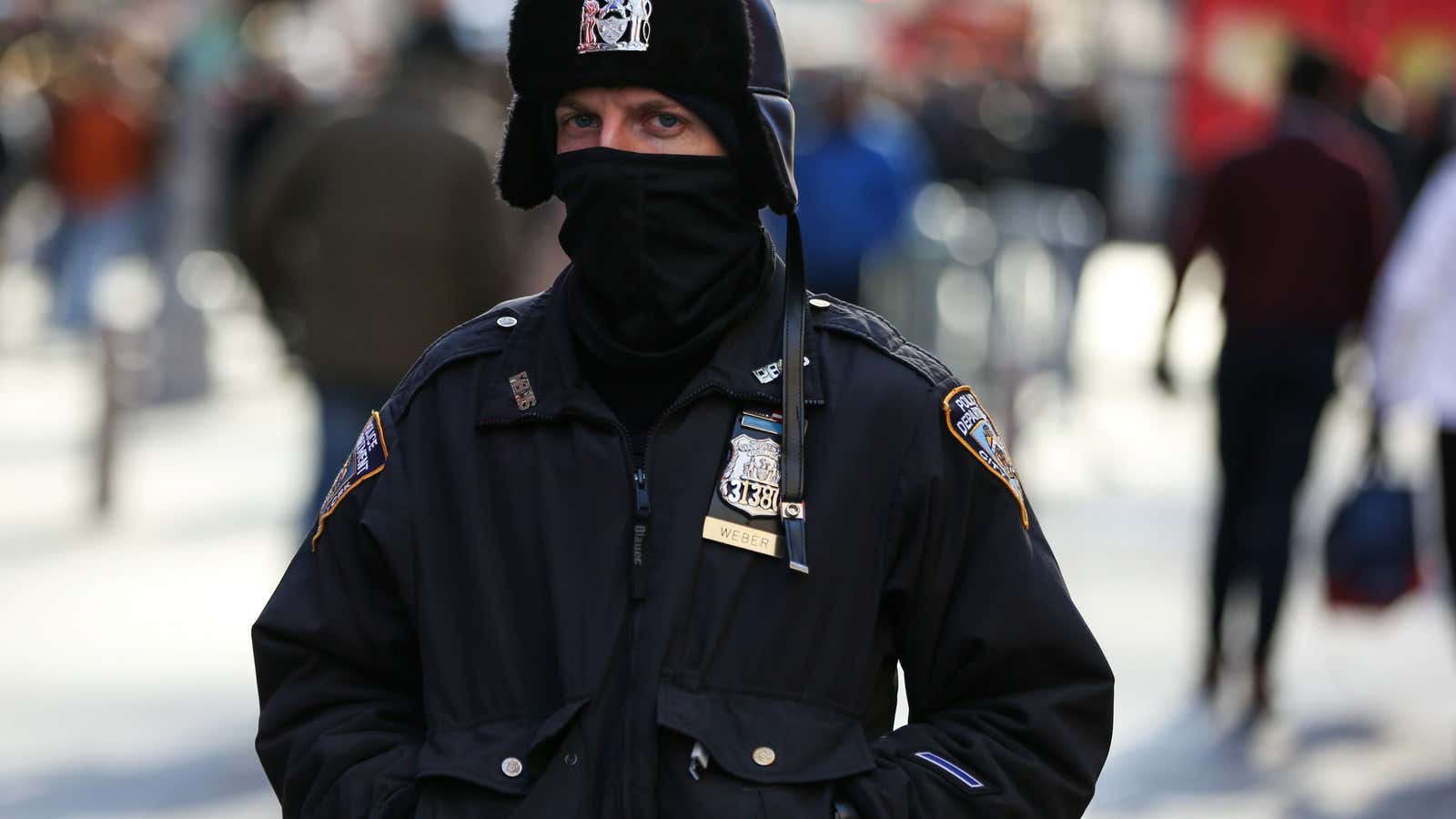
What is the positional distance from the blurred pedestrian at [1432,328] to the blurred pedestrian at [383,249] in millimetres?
2788

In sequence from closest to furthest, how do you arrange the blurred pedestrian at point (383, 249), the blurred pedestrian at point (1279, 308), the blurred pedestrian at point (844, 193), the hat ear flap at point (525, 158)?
the hat ear flap at point (525, 158), the blurred pedestrian at point (383, 249), the blurred pedestrian at point (1279, 308), the blurred pedestrian at point (844, 193)

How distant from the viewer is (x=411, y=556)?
2.75 metres

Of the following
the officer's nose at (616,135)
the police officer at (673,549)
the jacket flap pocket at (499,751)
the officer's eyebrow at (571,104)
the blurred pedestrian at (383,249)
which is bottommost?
the blurred pedestrian at (383,249)

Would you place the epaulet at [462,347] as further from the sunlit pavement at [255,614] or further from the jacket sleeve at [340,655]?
the sunlit pavement at [255,614]

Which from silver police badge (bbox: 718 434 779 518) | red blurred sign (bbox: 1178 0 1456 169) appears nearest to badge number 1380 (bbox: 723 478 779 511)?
silver police badge (bbox: 718 434 779 518)

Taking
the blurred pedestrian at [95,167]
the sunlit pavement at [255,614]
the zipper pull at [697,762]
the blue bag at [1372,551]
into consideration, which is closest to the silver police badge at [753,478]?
the zipper pull at [697,762]

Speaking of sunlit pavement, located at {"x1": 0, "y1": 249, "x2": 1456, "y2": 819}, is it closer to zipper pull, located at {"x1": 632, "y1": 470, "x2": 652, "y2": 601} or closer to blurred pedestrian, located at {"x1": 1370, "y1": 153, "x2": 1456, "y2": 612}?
blurred pedestrian, located at {"x1": 1370, "y1": 153, "x2": 1456, "y2": 612}

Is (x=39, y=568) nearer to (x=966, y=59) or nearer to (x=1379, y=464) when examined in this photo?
(x=1379, y=464)

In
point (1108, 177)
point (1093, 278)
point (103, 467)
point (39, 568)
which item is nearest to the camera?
point (39, 568)

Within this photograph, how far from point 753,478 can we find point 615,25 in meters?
0.56

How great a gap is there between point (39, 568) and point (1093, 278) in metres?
15.7

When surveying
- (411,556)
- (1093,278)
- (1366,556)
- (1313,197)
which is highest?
(411,556)

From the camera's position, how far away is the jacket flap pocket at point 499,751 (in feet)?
8.54

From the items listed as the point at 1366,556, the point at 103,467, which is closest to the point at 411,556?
the point at 1366,556
